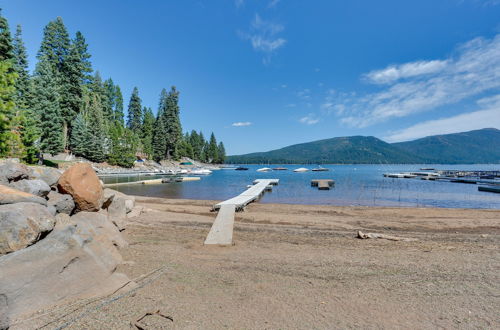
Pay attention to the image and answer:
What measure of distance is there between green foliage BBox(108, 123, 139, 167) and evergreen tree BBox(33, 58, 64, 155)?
20.4 meters

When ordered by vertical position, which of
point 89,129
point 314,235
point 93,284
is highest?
A: point 89,129

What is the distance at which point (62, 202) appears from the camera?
644 centimetres

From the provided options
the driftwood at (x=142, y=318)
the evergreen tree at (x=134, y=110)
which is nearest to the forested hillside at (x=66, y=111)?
the evergreen tree at (x=134, y=110)

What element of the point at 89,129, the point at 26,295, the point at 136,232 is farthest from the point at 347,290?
the point at 89,129

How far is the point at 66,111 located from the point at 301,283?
56050mm

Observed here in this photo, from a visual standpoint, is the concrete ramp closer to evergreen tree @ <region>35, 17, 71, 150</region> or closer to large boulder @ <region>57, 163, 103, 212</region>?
large boulder @ <region>57, 163, 103, 212</region>

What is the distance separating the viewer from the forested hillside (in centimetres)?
1391

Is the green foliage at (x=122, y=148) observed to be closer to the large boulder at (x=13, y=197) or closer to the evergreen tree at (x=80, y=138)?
the evergreen tree at (x=80, y=138)

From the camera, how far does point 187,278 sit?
5484 millimetres

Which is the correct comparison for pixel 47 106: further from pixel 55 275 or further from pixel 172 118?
pixel 172 118

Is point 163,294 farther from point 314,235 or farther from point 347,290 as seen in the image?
point 314,235

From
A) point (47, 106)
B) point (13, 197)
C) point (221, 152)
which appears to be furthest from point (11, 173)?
point (221, 152)

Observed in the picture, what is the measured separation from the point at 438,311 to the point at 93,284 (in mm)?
6379

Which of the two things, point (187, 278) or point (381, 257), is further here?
point (381, 257)
